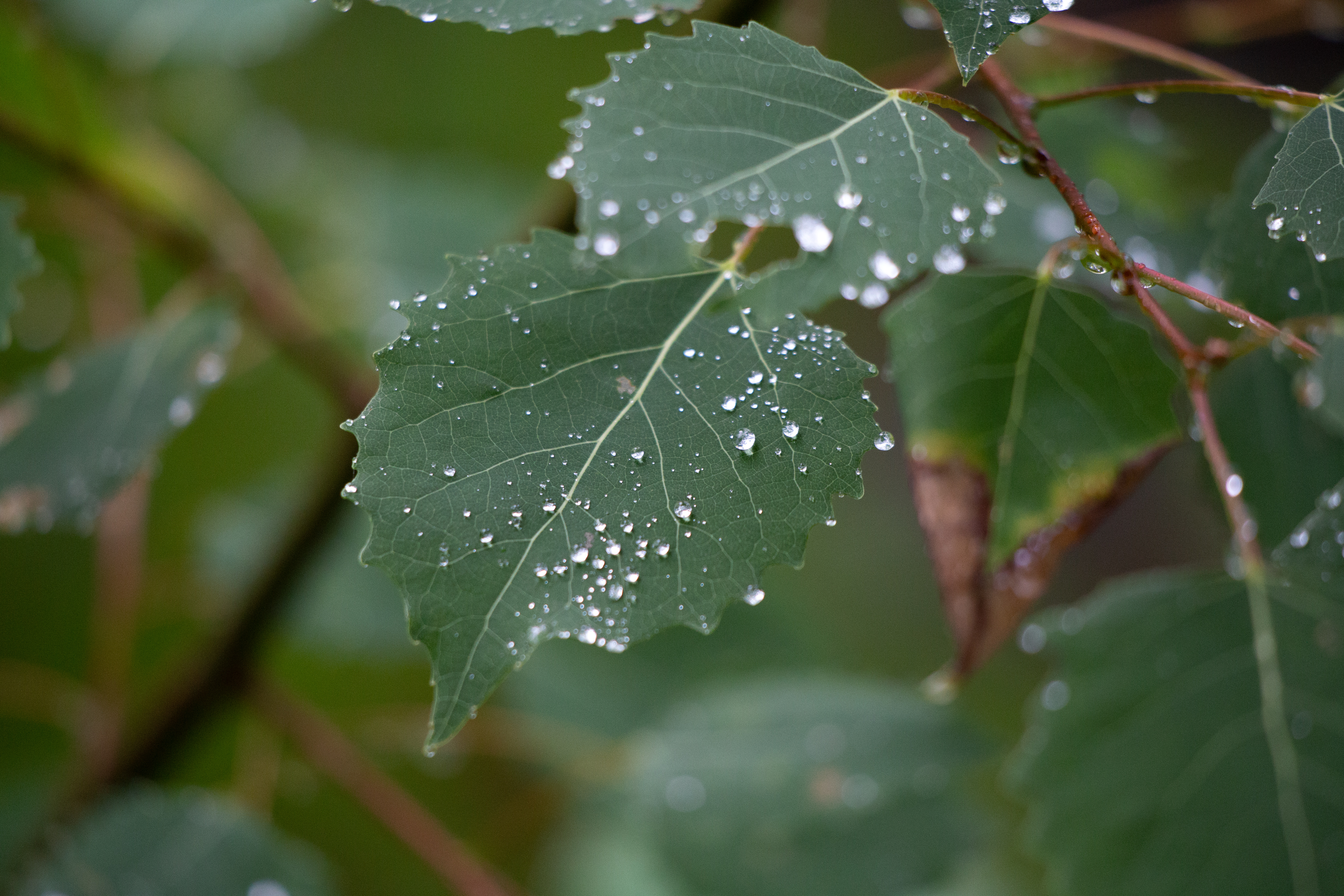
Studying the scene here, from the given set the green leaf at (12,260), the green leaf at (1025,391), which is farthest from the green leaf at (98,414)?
the green leaf at (1025,391)

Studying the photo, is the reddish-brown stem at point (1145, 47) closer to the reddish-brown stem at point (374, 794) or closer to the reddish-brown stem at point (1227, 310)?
the reddish-brown stem at point (1227, 310)

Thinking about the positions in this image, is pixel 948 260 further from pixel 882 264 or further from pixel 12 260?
pixel 12 260

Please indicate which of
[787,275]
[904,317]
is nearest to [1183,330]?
[904,317]

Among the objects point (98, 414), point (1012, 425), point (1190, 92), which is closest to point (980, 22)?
point (1190, 92)

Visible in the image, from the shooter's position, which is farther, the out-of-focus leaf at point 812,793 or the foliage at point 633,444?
the out-of-focus leaf at point 812,793

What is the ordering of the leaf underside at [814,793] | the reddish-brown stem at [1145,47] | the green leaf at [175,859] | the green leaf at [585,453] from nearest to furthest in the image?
the green leaf at [585,453] < the reddish-brown stem at [1145,47] < the green leaf at [175,859] < the leaf underside at [814,793]

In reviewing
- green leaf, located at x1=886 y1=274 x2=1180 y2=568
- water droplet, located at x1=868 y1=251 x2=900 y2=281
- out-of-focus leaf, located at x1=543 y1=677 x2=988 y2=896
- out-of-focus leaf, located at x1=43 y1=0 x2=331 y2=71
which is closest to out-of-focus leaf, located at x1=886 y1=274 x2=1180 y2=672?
green leaf, located at x1=886 y1=274 x2=1180 y2=568
